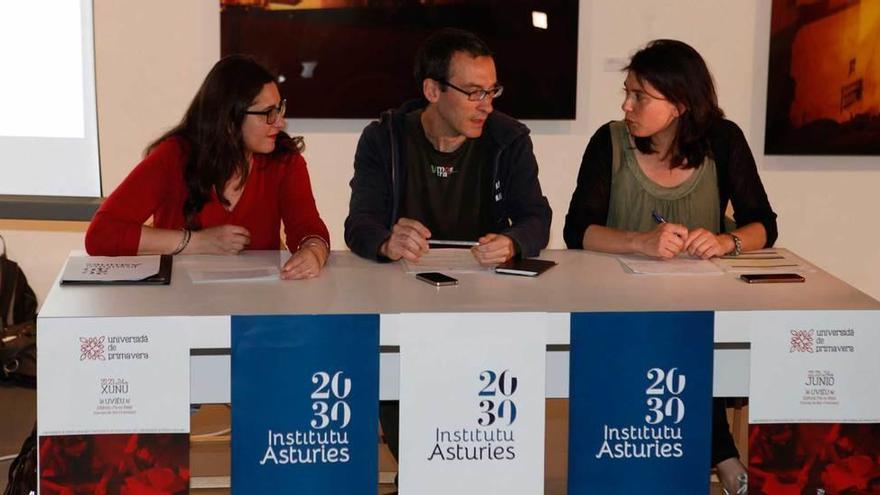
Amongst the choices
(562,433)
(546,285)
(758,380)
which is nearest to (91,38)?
(562,433)

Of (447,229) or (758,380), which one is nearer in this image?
(758,380)

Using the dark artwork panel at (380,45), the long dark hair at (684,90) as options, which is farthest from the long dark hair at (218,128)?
the dark artwork panel at (380,45)

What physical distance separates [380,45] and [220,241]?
165cm

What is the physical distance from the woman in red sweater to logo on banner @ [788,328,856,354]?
3.38 ft

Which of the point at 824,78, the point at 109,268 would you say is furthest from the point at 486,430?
the point at 824,78

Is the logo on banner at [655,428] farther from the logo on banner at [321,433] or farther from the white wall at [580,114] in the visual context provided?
the white wall at [580,114]

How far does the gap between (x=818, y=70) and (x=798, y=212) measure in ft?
1.71

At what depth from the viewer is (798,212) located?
14.6ft

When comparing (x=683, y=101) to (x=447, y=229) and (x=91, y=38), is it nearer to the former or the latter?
(x=447, y=229)

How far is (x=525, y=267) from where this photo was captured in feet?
8.34

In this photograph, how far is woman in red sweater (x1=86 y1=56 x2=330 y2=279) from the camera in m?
2.71

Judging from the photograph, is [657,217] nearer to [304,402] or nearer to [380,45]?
[304,402]

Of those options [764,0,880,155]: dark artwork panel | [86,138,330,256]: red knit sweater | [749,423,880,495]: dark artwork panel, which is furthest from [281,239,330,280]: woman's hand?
[764,0,880,155]: dark artwork panel

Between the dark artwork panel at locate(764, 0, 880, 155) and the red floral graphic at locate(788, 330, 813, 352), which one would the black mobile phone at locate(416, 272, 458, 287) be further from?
the dark artwork panel at locate(764, 0, 880, 155)
